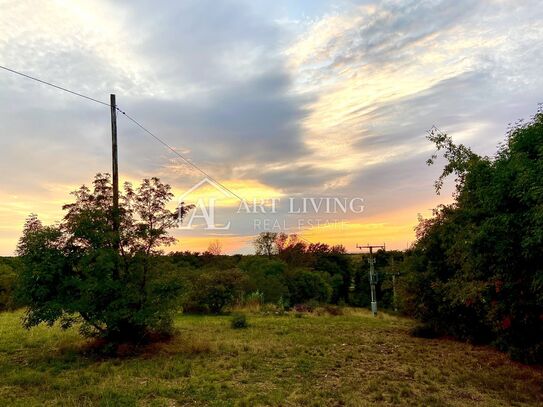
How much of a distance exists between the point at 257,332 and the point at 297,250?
127 feet

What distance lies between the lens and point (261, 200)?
690 inches

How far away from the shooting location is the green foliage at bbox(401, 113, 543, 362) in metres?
5.94

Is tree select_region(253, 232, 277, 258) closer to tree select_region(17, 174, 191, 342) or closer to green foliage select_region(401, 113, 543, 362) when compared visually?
green foliage select_region(401, 113, 543, 362)

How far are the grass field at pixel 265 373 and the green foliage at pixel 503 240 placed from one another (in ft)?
2.83

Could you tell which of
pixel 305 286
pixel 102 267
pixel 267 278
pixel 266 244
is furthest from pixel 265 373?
pixel 266 244

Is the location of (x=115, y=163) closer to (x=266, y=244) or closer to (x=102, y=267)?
(x=102, y=267)

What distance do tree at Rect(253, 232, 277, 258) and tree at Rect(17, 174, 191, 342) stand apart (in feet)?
132

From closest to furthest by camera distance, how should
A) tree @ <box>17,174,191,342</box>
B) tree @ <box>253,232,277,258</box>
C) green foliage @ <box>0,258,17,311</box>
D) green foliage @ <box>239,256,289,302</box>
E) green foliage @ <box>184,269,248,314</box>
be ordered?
tree @ <box>17,174,191,342</box>, green foliage @ <box>184,269,248,314</box>, green foliage @ <box>0,258,17,311</box>, green foliage @ <box>239,256,289,302</box>, tree @ <box>253,232,277,258</box>

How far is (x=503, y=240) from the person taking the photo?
6.44 meters

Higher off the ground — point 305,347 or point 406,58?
point 406,58

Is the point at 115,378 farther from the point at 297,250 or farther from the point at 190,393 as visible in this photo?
the point at 297,250

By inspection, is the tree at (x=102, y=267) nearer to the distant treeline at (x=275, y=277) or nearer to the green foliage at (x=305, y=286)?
the distant treeline at (x=275, y=277)

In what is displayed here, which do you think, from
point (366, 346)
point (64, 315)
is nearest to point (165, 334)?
point (64, 315)

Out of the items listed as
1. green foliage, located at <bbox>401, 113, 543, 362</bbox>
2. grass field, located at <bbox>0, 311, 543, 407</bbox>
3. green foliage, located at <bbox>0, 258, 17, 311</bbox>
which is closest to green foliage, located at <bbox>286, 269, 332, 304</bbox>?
green foliage, located at <bbox>0, 258, 17, 311</bbox>
